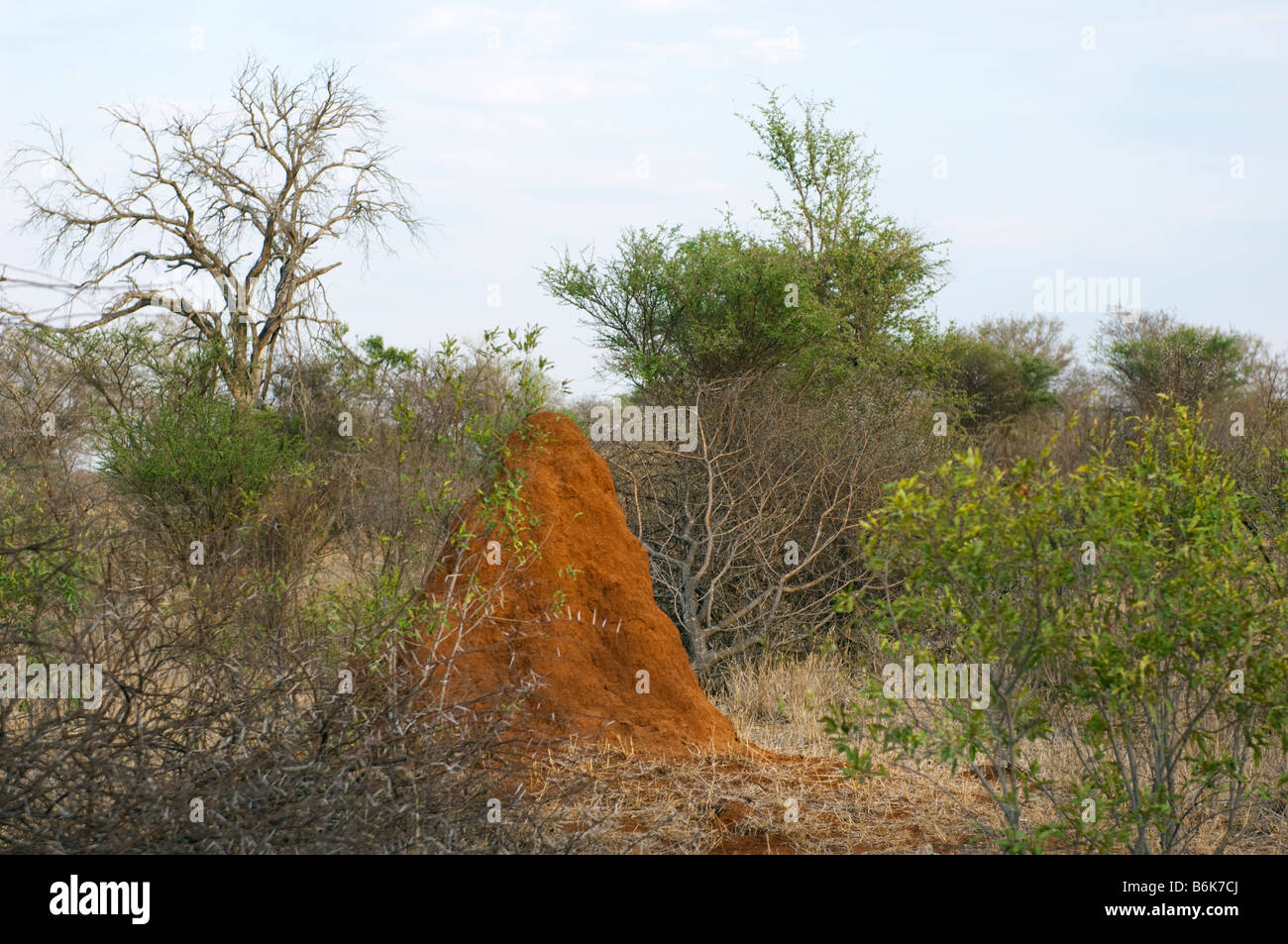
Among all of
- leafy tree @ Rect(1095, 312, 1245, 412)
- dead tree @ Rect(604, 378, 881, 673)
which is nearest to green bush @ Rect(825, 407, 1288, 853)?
dead tree @ Rect(604, 378, 881, 673)

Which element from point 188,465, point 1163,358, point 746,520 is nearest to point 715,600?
point 746,520

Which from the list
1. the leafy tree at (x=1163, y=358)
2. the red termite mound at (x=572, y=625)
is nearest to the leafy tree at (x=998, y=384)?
the leafy tree at (x=1163, y=358)

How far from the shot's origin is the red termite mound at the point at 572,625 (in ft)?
19.6

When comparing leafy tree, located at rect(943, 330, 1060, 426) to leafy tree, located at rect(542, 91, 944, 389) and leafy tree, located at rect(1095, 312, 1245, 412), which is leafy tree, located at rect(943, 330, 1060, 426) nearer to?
leafy tree, located at rect(1095, 312, 1245, 412)

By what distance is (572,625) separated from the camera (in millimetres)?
6316

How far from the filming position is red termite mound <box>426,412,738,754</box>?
235 inches

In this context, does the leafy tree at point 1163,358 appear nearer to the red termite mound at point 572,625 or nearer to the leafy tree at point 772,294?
the leafy tree at point 772,294

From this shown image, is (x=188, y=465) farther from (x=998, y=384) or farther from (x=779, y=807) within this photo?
(x=998, y=384)

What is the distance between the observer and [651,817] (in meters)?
5.00

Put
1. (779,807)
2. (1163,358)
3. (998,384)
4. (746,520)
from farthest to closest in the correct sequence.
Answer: (998,384), (1163,358), (746,520), (779,807)

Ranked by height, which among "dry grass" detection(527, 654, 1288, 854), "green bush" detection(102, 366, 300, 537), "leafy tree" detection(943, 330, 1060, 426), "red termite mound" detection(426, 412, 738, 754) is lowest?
"dry grass" detection(527, 654, 1288, 854)
